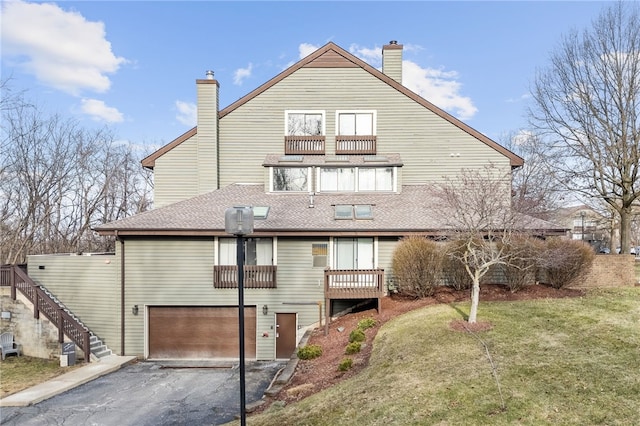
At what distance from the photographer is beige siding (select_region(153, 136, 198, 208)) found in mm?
17422

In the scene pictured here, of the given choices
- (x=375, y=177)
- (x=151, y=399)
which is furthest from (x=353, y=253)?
(x=151, y=399)

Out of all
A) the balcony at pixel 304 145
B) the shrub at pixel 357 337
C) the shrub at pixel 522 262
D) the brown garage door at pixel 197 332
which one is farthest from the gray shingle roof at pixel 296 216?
the shrub at pixel 357 337

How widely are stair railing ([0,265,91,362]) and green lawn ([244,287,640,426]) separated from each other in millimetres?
9864

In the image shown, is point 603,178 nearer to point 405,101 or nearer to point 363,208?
point 405,101

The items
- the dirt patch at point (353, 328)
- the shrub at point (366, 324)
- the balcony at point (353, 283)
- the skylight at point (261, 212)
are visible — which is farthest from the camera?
the skylight at point (261, 212)

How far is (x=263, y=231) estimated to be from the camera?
13875mm

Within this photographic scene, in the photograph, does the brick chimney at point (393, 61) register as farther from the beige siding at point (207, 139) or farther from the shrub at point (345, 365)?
the shrub at point (345, 365)

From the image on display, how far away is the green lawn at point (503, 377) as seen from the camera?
555 cm

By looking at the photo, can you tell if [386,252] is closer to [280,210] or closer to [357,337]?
[357,337]

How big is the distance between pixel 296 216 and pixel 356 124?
577 centimetres

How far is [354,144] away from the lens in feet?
56.7

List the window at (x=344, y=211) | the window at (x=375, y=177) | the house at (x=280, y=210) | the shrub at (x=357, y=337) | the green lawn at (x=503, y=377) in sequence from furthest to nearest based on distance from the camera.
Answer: the window at (x=375, y=177) < the window at (x=344, y=211) < the house at (x=280, y=210) < the shrub at (x=357, y=337) < the green lawn at (x=503, y=377)

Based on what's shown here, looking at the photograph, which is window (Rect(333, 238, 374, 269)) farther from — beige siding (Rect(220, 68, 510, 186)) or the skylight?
beige siding (Rect(220, 68, 510, 186))

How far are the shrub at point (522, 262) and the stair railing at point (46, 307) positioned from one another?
15.1 m
